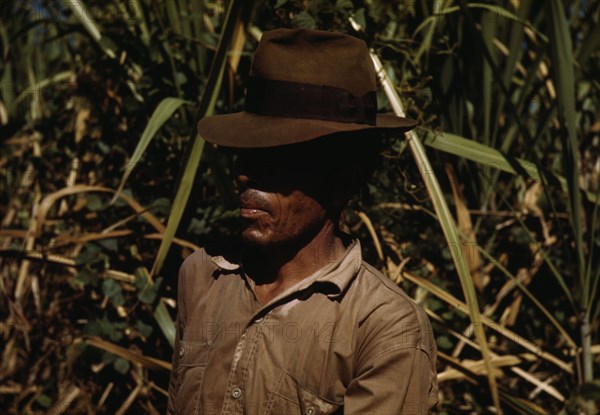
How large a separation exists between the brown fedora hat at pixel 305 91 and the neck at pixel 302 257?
0.28 metres

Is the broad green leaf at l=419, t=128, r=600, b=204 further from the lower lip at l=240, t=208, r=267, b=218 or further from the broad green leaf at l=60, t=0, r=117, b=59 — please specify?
the broad green leaf at l=60, t=0, r=117, b=59

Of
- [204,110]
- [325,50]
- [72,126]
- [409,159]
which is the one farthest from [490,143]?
[72,126]

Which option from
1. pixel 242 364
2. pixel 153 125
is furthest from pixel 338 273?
pixel 153 125

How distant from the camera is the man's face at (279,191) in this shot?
→ 178cm

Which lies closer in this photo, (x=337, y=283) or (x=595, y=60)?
(x=337, y=283)

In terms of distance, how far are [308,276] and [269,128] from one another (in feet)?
1.25

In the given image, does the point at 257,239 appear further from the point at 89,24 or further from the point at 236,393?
the point at 89,24

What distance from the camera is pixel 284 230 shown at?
71.2 inches

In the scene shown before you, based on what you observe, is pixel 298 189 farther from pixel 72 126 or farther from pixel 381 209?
pixel 72 126

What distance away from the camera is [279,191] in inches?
70.3

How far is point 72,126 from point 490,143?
66.7 inches

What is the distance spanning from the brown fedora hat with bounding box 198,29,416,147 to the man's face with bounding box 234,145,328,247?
76 millimetres

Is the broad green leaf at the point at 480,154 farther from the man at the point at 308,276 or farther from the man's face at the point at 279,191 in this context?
the man's face at the point at 279,191

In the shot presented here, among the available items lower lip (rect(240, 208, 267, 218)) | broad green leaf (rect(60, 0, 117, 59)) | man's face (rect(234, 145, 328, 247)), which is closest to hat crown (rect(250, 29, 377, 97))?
man's face (rect(234, 145, 328, 247))
